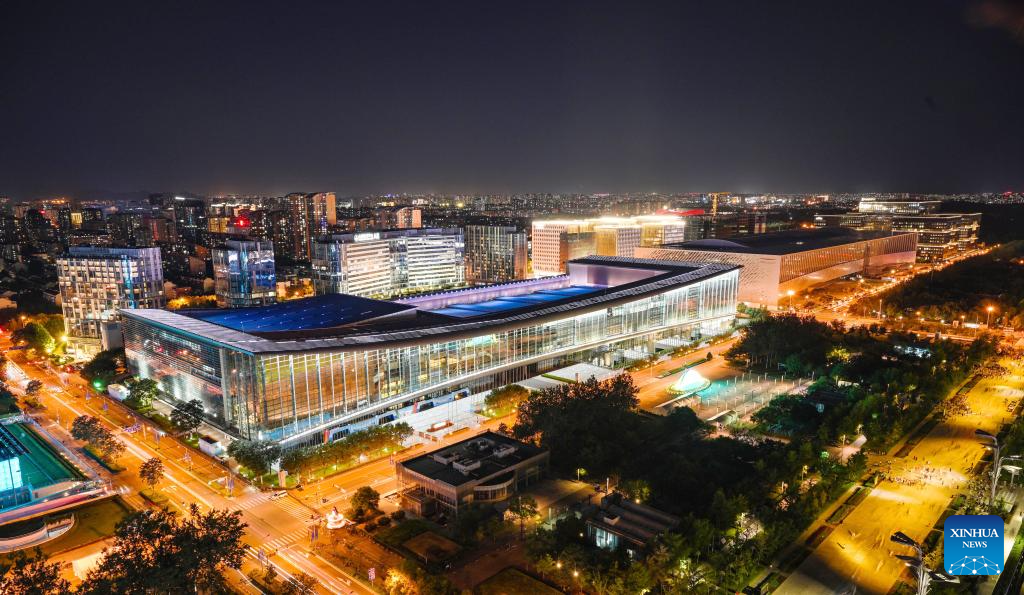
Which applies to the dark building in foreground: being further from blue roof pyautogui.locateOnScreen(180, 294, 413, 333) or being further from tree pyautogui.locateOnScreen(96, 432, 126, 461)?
tree pyautogui.locateOnScreen(96, 432, 126, 461)

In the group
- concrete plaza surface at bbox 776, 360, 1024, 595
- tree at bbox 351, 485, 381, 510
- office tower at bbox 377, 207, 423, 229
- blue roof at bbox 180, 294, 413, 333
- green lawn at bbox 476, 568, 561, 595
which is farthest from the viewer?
office tower at bbox 377, 207, 423, 229

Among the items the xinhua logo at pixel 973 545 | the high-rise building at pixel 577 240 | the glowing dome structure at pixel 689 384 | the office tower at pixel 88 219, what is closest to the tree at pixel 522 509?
the xinhua logo at pixel 973 545

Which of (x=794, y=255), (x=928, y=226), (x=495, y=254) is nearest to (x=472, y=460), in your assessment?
(x=794, y=255)

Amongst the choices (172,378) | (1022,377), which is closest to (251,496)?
(172,378)

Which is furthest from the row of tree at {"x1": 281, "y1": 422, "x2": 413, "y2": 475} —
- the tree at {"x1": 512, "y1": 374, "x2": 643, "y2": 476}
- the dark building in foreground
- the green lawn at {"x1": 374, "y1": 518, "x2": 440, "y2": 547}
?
the tree at {"x1": 512, "y1": 374, "x2": 643, "y2": 476}

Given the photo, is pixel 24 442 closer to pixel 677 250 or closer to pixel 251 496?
pixel 251 496

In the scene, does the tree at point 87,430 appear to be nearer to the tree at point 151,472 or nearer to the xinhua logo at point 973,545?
the tree at point 151,472
